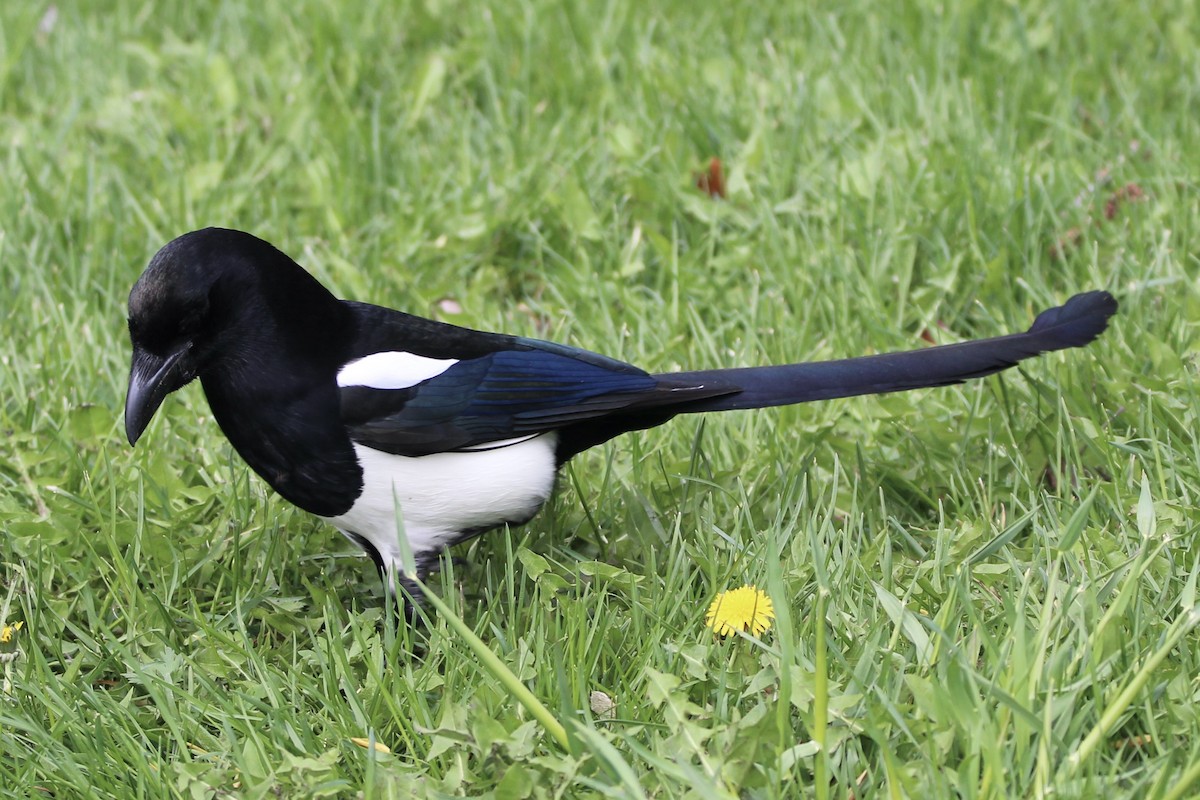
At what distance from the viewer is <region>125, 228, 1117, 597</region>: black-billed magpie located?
2.07 meters

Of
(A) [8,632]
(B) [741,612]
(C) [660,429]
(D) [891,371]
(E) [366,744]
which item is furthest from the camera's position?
(C) [660,429]

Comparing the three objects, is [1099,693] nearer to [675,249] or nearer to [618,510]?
[618,510]

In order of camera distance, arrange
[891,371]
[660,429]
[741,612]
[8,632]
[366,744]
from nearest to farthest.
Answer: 1. [366,744]
2. [741,612]
3. [8,632]
4. [891,371]
5. [660,429]

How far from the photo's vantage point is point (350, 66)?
395 cm

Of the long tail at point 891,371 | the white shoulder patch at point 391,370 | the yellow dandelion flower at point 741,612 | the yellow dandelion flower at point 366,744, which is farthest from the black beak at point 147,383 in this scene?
the yellow dandelion flower at point 741,612

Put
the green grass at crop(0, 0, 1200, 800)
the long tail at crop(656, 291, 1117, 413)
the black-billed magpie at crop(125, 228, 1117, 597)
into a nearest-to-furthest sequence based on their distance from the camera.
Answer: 1. the green grass at crop(0, 0, 1200, 800)
2. the black-billed magpie at crop(125, 228, 1117, 597)
3. the long tail at crop(656, 291, 1117, 413)

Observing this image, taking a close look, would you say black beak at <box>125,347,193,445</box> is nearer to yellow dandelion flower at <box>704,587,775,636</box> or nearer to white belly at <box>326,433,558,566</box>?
white belly at <box>326,433,558,566</box>

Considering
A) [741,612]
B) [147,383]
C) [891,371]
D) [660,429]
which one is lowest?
[660,429]

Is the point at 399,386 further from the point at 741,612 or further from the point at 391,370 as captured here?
the point at 741,612

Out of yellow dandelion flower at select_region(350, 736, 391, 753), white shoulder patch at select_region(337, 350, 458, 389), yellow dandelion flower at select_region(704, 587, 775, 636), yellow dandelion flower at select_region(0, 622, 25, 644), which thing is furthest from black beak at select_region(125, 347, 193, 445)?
yellow dandelion flower at select_region(704, 587, 775, 636)

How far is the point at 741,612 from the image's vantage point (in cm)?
198

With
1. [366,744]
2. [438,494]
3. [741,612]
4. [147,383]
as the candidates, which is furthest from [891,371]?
[147,383]

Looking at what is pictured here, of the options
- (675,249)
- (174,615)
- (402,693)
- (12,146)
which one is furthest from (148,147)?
(402,693)

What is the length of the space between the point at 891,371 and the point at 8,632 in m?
1.46
